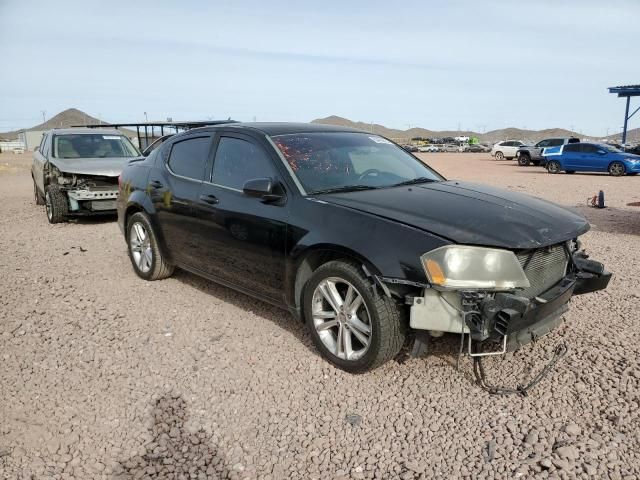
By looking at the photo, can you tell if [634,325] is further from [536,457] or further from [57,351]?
[57,351]

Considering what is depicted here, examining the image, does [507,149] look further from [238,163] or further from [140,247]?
[238,163]

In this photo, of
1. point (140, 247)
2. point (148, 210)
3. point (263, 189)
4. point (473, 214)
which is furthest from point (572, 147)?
point (263, 189)

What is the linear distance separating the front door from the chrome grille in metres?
1.66

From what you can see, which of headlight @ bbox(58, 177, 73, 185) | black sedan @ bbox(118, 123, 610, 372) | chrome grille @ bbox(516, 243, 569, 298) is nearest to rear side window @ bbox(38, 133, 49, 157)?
headlight @ bbox(58, 177, 73, 185)

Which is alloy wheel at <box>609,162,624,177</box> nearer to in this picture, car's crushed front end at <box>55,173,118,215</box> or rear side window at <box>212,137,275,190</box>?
car's crushed front end at <box>55,173,118,215</box>

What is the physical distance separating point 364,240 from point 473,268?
0.68 m

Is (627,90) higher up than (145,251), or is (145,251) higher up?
(627,90)

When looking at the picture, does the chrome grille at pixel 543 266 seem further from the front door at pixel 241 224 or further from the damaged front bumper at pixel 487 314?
the front door at pixel 241 224

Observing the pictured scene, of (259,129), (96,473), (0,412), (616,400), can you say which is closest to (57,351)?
(0,412)

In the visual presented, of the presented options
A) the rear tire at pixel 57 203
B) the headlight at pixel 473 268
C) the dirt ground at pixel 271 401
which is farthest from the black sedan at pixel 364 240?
the rear tire at pixel 57 203

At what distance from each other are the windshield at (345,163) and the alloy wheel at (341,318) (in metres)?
0.78

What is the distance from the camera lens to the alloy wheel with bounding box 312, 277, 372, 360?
3395 mm

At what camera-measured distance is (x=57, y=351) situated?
3949 millimetres

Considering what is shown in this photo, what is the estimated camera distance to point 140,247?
575 centimetres
